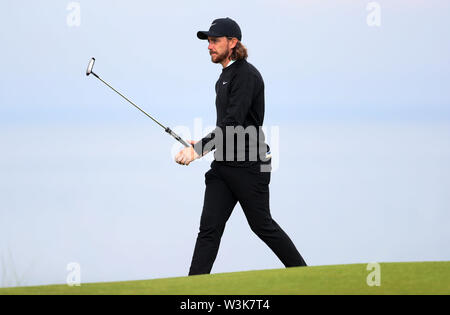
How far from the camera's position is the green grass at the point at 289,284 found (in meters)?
4.52

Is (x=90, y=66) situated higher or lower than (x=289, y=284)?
higher

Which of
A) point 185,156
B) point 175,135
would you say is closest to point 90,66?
point 175,135

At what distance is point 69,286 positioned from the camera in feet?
15.6

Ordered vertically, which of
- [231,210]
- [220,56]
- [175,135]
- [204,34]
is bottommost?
[231,210]

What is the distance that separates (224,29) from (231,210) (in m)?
1.33

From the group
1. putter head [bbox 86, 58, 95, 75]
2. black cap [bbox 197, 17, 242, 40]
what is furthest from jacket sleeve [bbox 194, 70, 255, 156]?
putter head [bbox 86, 58, 95, 75]

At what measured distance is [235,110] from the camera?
17.5 feet

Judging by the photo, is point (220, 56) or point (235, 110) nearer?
point (235, 110)

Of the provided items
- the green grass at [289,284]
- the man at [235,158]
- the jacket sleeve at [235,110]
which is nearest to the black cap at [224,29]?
the man at [235,158]

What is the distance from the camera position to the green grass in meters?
4.52

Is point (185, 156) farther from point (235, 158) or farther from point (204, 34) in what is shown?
point (204, 34)
